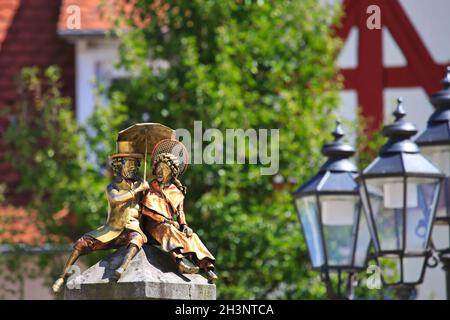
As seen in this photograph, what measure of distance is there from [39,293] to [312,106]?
4.03 metres

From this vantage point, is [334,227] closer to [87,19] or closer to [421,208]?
[421,208]

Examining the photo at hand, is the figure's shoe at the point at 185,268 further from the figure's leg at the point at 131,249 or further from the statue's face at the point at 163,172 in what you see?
the statue's face at the point at 163,172

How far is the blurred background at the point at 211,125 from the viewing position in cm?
1731

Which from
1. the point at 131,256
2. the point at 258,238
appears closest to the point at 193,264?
the point at 131,256

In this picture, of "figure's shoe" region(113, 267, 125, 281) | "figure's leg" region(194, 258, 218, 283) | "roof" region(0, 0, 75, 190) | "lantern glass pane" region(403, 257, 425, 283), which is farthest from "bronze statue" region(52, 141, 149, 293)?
"roof" region(0, 0, 75, 190)

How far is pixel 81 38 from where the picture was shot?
20781 millimetres

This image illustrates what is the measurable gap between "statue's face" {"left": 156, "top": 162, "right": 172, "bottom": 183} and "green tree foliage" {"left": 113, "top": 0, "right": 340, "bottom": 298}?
25.2 feet

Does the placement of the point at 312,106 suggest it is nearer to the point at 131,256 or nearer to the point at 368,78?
the point at 368,78

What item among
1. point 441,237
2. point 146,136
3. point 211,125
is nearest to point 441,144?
point 146,136

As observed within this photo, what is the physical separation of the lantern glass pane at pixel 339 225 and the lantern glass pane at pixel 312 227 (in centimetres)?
6

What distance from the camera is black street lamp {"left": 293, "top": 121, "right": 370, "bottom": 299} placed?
42.7 feet

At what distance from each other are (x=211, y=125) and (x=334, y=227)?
14.6 ft

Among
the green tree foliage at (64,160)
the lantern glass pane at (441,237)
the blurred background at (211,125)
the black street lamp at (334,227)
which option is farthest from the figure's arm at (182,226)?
the lantern glass pane at (441,237)

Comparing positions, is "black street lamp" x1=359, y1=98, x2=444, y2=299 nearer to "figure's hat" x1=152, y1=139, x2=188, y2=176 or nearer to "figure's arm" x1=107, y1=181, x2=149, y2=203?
"figure's hat" x1=152, y1=139, x2=188, y2=176
